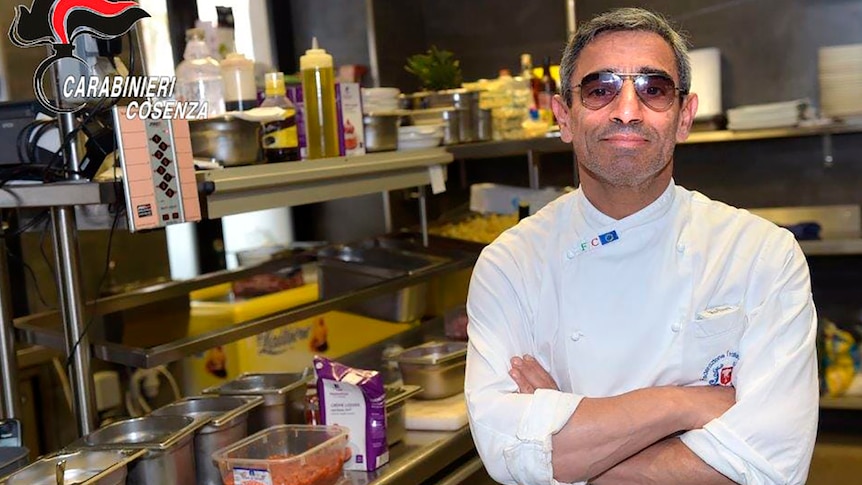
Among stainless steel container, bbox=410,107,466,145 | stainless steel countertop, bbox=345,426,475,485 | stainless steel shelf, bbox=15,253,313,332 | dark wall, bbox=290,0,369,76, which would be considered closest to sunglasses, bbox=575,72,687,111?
stainless steel countertop, bbox=345,426,475,485

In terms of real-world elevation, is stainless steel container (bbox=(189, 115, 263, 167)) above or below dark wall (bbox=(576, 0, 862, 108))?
below

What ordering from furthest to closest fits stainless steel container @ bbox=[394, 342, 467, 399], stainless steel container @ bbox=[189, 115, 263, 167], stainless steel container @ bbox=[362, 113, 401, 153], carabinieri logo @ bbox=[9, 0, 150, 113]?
stainless steel container @ bbox=[362, 113, 401, 153]
stainless steel container @ bbox=[394, 342, 467, 399]
stainless steel container @ bbox=[189, 115, 263, 167]
carabinieri logo @ bbox=[9, 0, 150, 113]

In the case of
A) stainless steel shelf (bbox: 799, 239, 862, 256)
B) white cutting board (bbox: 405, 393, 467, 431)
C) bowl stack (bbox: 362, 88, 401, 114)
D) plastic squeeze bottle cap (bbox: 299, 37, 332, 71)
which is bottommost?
white cutting board (bbox: 405, 393, 467, 431)

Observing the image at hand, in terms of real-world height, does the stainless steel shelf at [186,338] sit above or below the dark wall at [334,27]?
below

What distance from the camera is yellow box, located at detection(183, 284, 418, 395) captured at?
10.5 feet

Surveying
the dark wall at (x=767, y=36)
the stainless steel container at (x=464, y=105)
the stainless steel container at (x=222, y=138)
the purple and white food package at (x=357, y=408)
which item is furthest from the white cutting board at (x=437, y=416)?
the dark wall at (x=767, y=36)

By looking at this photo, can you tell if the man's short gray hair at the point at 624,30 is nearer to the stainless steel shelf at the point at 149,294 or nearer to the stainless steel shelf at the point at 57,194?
the stainless steel shelf at the point at 57,194

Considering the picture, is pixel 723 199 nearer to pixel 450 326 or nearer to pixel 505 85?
pixel 505 85

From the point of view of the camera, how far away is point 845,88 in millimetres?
3797

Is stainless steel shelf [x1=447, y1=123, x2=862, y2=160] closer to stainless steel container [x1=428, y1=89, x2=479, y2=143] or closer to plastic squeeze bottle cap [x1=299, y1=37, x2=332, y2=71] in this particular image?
stainless steel container [x1=428, y1=89, x2=479, y2=143]

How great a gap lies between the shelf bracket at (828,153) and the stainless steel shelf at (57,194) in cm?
333

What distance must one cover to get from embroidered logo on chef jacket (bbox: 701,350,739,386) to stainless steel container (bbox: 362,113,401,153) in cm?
143

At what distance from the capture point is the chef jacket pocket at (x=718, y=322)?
175cm

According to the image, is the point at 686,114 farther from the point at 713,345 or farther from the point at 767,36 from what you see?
the point at 767,36
